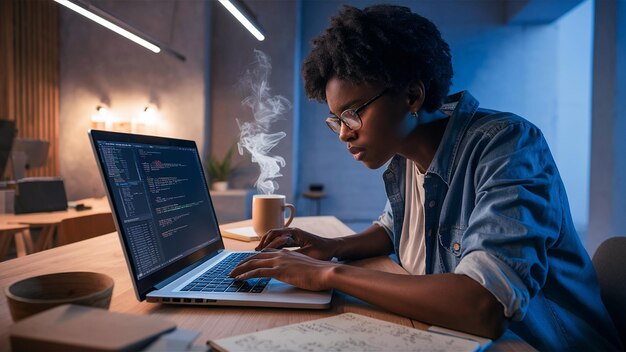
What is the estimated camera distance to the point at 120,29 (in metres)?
3.11

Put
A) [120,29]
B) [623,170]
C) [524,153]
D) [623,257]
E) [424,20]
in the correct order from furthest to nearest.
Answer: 1. [623,170]
2. [120,29]
3. [424,20]
4. [623,257]
5. [524,153]

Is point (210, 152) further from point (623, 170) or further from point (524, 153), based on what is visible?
point (524, 153)

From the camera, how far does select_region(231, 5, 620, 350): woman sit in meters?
0.71

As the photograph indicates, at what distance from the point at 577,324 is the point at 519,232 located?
0.40 m

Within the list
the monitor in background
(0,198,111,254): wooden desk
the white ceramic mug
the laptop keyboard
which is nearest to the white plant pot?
(0,198,111,254): wooden desk

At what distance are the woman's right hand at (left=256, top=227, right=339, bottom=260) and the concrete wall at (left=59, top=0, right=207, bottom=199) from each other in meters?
4.54

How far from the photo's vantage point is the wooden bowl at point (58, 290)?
576 mm

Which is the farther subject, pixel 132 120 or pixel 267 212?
pixel 132 120

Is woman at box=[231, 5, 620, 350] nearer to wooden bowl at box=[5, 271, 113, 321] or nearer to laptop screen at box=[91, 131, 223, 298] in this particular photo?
laptop screen at box=[91, 131, 223, 298]

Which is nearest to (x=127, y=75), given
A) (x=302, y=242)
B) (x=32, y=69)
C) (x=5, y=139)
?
(x=32, y=69)

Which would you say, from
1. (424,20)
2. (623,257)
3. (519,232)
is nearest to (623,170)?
(623,257)

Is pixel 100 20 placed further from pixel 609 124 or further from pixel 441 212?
pixel 609 124

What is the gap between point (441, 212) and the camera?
42.3 inches

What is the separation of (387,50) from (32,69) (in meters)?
6.34
